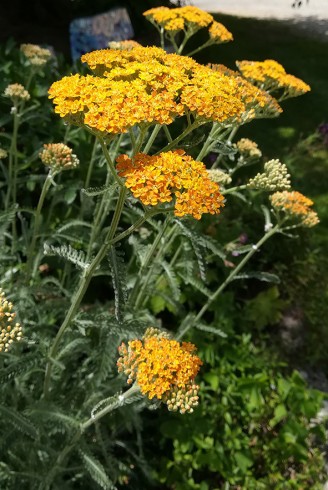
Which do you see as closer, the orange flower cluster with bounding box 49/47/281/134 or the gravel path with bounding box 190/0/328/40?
the orange flower cluster with bounding box 49/47/281/134

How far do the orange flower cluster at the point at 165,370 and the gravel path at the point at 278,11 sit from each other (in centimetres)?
1035

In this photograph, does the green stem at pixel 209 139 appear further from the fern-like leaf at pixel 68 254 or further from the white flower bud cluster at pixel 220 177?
the fern-like leaf at pixel 68 254

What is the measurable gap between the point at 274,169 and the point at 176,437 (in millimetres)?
1637

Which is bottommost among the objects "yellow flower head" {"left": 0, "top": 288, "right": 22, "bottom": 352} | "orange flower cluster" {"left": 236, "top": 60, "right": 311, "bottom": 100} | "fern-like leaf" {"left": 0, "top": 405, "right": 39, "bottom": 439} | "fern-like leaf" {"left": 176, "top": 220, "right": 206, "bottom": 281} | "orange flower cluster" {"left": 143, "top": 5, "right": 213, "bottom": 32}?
"fern-like leaf" {"left": 0, "top": 405, "right": 39, "bottom": 439}

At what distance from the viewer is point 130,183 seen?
4.97 ft

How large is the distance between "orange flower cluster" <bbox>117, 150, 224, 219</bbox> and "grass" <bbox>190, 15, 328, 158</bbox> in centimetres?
494

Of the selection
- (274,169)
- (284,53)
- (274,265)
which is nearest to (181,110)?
(274,169)

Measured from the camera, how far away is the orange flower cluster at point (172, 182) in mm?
1524

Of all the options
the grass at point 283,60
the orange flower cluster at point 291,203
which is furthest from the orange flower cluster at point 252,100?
the grass at point 283,60

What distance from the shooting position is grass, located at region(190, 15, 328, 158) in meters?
6.98

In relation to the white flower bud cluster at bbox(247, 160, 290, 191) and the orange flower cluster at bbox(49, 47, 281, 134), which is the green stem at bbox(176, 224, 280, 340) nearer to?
the white flower bud cluster at bbox(247, 160, 290, 191)

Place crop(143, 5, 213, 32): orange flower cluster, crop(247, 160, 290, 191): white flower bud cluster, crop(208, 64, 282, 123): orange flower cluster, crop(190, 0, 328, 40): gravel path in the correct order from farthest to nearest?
crop(190, 0, 328, 40): gravel path
crop(143, 5, 213, 32): orange flower cluster
crop(247, 160, 290, 191): white flower bud cluster
crop(208, 64, 282, 123): orange flower cluster

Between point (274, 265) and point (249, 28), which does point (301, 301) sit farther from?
point (249, 28)

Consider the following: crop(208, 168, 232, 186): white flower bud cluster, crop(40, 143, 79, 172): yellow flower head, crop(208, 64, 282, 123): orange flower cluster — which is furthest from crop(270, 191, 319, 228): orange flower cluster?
crop(40, 143, 79, 172): yellow flower head
